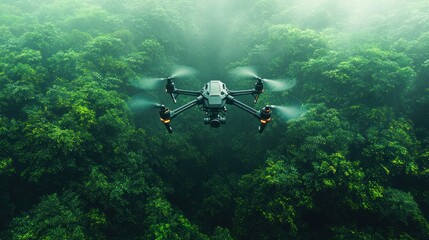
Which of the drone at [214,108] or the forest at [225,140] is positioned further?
the forest at [225,140]

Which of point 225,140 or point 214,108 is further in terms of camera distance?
point 225,140

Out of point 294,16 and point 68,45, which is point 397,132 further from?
point 68,45

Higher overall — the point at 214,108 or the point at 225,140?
the point at 225,140

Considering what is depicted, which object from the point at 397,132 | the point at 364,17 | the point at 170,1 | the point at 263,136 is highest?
the point at 170,1

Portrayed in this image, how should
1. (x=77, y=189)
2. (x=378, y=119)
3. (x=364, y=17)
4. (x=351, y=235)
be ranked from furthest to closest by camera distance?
(x=364, y=17)
(x=378, y=119)
(x=77, y=189)
(x=351, y=235)

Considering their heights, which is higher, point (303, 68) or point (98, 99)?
point (303, 68)

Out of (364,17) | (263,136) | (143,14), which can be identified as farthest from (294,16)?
(143,14)

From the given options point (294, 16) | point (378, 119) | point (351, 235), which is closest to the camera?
point (351, 235)

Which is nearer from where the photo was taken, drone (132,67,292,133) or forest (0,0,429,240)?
drone (132,67,292,133)
